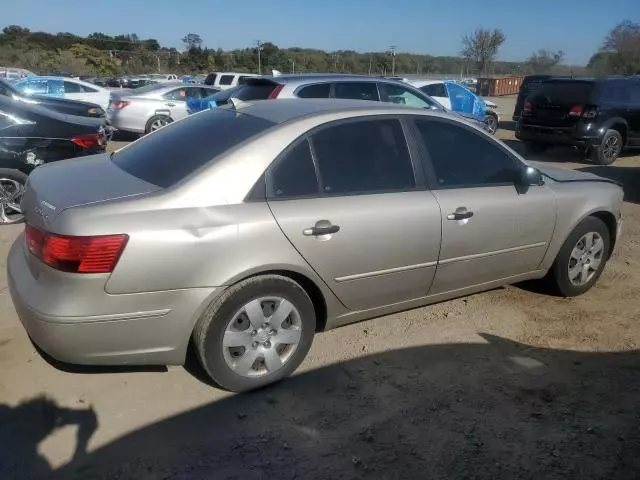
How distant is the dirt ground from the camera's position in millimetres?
2574

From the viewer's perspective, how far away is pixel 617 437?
9.27 ft

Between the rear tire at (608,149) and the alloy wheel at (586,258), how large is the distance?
7.29 meters

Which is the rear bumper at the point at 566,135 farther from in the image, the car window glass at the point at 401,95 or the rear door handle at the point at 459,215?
the rear door handle at the point at 459,215

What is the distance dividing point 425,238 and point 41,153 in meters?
4.72

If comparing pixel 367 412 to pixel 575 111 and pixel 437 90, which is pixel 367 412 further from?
Result: pixel 437 90

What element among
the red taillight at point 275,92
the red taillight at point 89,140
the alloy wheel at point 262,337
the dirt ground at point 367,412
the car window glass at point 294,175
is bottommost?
the dirt ground at point 367,412

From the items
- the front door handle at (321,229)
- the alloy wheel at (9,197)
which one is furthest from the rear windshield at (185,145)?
the alloy wheel at (9,197)

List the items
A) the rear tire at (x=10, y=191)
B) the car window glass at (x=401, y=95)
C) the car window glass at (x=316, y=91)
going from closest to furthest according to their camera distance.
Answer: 1. the rear tire at (x=10, y=191)
2. the car window glass at (x=316, y=91)
3. the car window glass at (x=401, y=95)

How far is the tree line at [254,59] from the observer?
43.7 meters

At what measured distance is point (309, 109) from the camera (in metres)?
3.48

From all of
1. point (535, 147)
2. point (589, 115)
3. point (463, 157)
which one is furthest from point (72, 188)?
point (535, 147)

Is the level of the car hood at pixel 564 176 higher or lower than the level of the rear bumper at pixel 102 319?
higher

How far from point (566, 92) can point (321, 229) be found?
9.91 m

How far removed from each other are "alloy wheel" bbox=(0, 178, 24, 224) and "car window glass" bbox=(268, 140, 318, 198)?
166 inches
